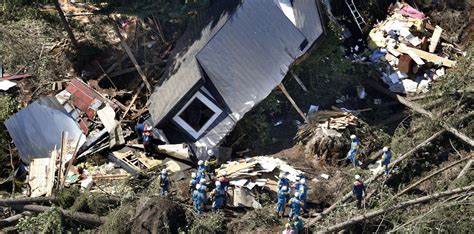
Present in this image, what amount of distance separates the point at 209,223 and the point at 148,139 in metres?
3.16

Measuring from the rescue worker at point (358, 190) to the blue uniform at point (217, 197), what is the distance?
2808 millimetres

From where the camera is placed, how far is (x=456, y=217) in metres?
11.4

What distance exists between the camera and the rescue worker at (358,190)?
12.0m

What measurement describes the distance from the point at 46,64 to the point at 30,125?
8.79 ft

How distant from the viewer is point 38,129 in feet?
49.5

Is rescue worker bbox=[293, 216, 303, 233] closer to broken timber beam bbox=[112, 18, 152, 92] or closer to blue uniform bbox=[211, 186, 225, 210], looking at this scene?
blue uniform bbox=[211, 186, 225, 210]

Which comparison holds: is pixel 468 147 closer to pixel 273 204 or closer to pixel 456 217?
pixel 456 217

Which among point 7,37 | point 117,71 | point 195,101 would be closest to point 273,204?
point 195,101

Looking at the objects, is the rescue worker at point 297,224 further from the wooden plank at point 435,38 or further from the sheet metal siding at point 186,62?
the wooden plank at point 435,38

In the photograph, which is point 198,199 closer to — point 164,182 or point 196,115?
point 164,182

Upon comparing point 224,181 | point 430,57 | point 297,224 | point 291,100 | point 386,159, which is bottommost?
point 430,57

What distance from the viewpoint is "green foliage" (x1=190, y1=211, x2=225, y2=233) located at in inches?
484

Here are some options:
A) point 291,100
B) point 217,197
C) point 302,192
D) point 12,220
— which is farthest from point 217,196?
A: point 12,220

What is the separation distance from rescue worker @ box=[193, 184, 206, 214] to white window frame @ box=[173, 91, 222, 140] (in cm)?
241
